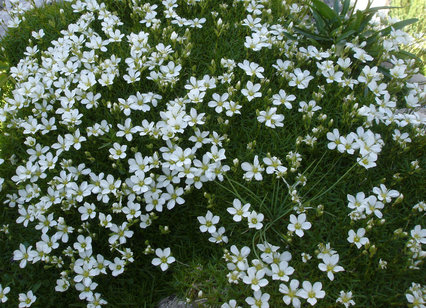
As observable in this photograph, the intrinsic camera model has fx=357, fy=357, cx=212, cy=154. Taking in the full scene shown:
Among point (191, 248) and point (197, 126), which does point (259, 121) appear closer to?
point (197, 126)

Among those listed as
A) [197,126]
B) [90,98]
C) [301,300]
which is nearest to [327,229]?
[301,300]

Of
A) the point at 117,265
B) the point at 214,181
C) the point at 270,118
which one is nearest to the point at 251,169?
the point at 214,181

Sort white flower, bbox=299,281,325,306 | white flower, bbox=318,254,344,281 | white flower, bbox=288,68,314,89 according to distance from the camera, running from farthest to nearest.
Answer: white flower, bbox=288,68,314,89
white flower, bbox=318,254,344,281
white flower, bbox=299,281,325,306

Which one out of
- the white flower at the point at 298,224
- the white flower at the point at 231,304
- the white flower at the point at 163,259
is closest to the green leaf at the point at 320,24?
the white flower at the point at 298,224

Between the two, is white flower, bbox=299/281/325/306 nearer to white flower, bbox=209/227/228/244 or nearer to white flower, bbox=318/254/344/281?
white flower, bbox=318/254/344/281

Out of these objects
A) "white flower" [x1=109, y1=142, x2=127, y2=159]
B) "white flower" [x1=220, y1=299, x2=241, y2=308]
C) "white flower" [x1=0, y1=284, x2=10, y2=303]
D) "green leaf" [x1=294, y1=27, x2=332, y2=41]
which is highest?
"green leaf" [x1=294, y1=27, x2=332, y2=41]

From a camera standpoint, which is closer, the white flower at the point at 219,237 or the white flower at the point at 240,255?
the white flower at the point at 240,255

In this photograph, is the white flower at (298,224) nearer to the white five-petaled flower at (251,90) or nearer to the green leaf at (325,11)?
the white five-petaled flower at (251,90)

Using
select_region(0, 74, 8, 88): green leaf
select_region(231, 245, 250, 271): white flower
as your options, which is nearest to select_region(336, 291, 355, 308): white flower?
select_region(231, 245, 250, 271): white flower
